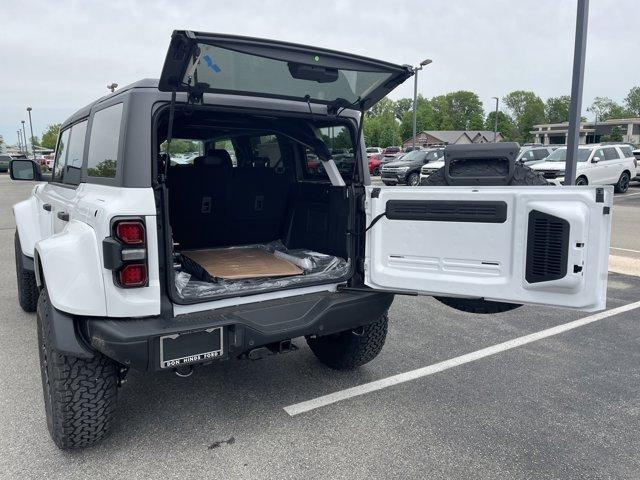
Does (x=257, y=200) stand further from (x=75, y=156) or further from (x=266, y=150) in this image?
(x=75, y=156)

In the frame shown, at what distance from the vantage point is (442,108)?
412 feet

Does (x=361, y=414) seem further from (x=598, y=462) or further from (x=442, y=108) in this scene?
(x=442, y=108)

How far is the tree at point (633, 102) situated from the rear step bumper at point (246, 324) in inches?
5408

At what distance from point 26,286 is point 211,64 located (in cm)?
355

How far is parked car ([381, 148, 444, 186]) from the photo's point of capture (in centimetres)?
2141

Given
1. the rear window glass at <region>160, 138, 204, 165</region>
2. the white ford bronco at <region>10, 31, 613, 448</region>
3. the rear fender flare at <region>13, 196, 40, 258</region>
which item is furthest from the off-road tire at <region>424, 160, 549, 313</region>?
the rear fender flare at <region>13, 196, 40, 258</region>

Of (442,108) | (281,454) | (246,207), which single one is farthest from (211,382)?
(442,108)

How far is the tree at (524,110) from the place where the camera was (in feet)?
369

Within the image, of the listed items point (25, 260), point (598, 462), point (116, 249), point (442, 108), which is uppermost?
point (442, 108)

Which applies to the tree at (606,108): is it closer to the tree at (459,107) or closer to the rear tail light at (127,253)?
the tree at (459,107)

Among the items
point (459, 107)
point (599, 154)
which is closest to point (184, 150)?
point (599, 154)

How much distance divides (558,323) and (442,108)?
128078mm

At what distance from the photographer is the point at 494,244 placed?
2660 millimetres

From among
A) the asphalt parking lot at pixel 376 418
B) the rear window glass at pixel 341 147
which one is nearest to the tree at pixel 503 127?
the asphalt parking lot at pixel 376 418
